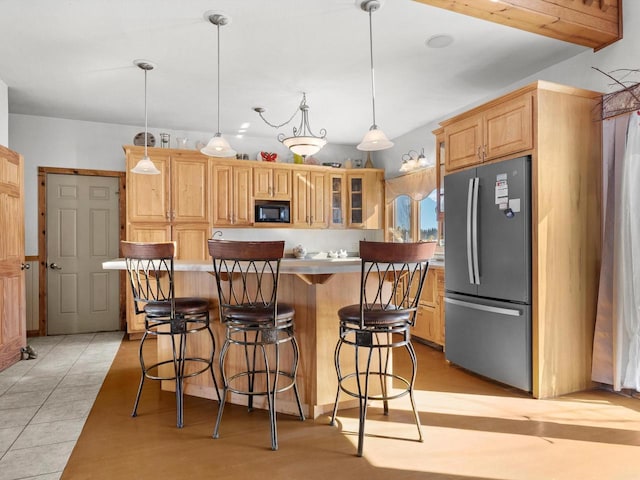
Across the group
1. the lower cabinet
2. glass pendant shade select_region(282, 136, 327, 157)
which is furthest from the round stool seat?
the lower cabinet

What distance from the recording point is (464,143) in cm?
369

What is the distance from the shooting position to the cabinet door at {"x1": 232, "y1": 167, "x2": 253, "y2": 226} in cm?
574

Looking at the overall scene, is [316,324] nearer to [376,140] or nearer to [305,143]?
[376,140]

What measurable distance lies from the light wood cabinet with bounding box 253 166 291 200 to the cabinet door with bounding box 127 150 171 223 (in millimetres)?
1191

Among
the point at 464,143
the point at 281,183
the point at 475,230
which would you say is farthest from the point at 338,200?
the point at 475,230

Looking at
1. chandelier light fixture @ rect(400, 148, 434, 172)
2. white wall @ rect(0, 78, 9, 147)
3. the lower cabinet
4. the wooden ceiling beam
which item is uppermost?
the wooden ceiling beam

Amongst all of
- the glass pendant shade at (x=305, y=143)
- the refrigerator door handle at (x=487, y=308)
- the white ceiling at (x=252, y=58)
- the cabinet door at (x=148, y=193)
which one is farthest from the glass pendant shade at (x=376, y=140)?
the cabinet door at (x=148, y=193)

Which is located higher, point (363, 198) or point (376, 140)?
point (376, 140)

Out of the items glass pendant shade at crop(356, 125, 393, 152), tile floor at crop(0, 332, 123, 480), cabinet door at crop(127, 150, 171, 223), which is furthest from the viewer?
cabinet door at crop(127, 150, 171, 223)

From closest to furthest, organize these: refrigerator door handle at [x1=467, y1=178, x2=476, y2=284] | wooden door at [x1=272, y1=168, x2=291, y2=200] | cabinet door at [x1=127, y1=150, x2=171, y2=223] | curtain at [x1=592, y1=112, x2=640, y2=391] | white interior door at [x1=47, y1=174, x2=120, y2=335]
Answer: curtain at [x1=592, y1=112, x2=640, y2=391], refrigerator door handle at [x1=467, y1=178, x2=476, y2=284], cabinet door at [x1=127, y1=150, x2=171, y2=223], white interior door at [x1=47, y1=174, x2=120, y2=335], wooden door at [x1=272, y1=168, x2=291, y2=200]

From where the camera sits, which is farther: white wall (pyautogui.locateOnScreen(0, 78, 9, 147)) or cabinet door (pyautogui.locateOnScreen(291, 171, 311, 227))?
cabinet door (pyautogui.locateOnScreen(291, 171, 311, 227))

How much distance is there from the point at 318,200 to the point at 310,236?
2.04ft

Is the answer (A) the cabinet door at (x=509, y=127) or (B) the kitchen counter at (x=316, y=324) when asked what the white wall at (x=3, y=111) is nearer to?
(B) the kitchen counter at (x=316, y=324)

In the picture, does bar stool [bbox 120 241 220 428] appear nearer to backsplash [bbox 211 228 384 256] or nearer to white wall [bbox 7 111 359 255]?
backsplash [bbox 211 228 384 256]
